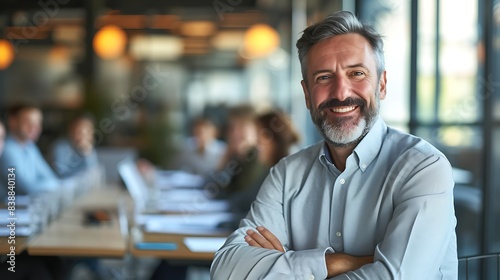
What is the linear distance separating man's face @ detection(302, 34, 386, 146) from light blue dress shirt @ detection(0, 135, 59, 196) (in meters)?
3.16

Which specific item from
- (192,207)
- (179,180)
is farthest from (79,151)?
(192,207)

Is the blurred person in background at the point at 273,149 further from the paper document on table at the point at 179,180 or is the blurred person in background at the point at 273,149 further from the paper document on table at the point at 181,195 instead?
the paper document on table at the point at 179,180

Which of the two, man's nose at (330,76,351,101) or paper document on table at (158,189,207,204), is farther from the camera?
paper document on table at (158,189,207,204)

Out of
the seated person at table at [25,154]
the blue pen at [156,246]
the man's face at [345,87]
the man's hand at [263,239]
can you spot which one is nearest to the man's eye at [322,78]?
the man's face at [345,87]

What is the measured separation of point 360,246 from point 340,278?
172mm

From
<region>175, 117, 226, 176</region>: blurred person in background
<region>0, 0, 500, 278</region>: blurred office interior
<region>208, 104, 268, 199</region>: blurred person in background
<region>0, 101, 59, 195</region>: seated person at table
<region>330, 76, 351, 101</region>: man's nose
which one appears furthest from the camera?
<region>0, 0, 500, 278</region>: blurred office interior

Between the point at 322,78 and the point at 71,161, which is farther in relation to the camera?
the point at 71,161

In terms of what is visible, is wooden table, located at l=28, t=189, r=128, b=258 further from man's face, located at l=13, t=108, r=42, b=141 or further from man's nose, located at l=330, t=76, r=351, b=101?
man's nose, located at l=330, t=76, r=351, b=101

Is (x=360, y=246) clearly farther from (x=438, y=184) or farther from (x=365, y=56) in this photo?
(x=365, y=56)

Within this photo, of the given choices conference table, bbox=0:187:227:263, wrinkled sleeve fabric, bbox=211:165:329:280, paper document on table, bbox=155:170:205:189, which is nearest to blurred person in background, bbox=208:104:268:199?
paper document on table, bbox=155:170:205:189

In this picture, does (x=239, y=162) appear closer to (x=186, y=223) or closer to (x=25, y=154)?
(x=186, y=223)

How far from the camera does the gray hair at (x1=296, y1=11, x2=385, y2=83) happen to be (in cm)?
180

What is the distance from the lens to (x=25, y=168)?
16.6 ft

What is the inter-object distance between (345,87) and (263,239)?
0.47 metres
